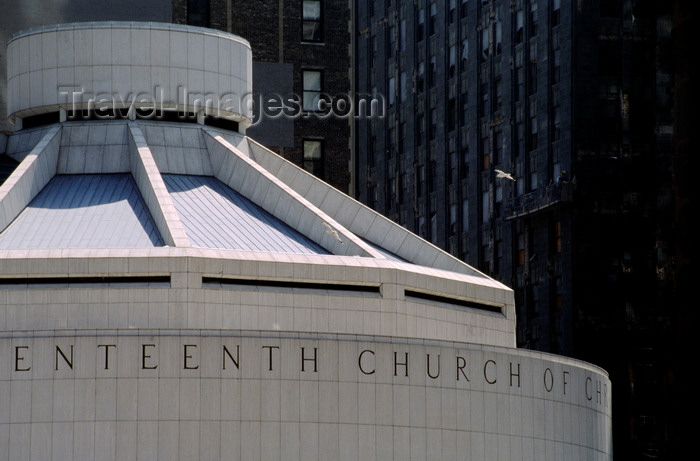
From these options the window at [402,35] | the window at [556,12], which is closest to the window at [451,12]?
the window at [402,35]

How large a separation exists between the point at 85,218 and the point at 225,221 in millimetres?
4225

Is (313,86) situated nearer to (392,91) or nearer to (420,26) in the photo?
(420,26)

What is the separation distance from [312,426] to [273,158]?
680 inches

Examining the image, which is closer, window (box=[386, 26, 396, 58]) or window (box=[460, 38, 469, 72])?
window (box=[460, 38, 469, 72])

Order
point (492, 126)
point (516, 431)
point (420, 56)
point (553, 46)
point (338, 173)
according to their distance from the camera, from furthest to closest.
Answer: point (420, 56)
point (492, 126)
point (553, 46)
point (338, 173)
point (516, 431)

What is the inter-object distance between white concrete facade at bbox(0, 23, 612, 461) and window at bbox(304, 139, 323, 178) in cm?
2210

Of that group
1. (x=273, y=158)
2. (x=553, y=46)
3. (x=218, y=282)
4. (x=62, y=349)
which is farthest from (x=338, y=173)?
(x=62, y=349)

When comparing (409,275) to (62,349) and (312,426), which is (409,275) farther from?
(62,349)

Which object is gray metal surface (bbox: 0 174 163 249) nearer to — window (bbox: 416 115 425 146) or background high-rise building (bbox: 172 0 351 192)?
background high-rise building (bbox: 172 0 351 192)

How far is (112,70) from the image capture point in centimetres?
5759

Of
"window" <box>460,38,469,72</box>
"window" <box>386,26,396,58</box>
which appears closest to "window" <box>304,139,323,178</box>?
"window" <box>460,38,469,72</box>

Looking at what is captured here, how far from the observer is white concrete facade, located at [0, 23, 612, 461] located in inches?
1672

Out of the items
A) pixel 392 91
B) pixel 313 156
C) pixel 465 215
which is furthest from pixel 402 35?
pixel 313 156

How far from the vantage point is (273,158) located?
2325 inches
